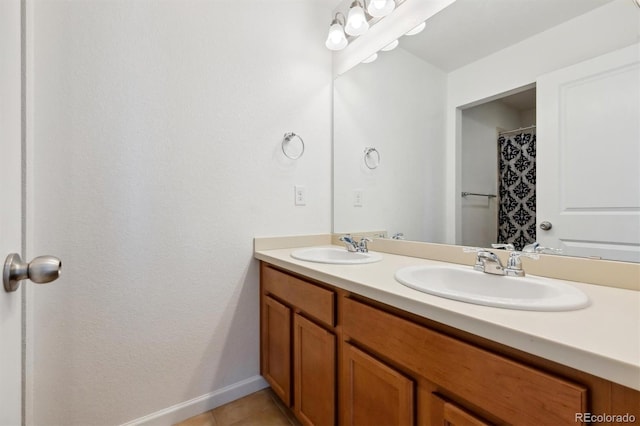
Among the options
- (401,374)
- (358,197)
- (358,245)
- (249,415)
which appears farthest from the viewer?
(358,197)

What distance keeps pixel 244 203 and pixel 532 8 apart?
57.7 inches

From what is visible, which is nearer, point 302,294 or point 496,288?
point 496,288

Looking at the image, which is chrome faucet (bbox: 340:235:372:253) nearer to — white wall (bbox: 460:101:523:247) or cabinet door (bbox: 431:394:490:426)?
white wall (bbox: 460:101:523:247)

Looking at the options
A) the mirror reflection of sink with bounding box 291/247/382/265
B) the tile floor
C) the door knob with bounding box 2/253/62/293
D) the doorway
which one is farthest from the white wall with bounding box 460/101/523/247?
the door knob with bounding box 2/253/62/293

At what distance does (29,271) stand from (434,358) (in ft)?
2.72

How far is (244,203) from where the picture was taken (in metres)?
1.51

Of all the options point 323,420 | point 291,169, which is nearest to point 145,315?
point 323,420

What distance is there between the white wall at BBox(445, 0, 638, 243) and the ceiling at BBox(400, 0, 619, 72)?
0.03 m

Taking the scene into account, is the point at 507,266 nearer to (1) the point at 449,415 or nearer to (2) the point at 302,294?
(1) the point at 449,415

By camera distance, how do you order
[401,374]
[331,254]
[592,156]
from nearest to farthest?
[401,374] < [592,156] < [331,254]

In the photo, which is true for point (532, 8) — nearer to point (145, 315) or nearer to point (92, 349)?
point (145, 315)

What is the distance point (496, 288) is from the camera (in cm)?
94

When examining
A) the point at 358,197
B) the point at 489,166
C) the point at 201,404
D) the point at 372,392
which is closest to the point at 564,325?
the point at 372,392

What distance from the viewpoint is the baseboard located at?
1.27 m
